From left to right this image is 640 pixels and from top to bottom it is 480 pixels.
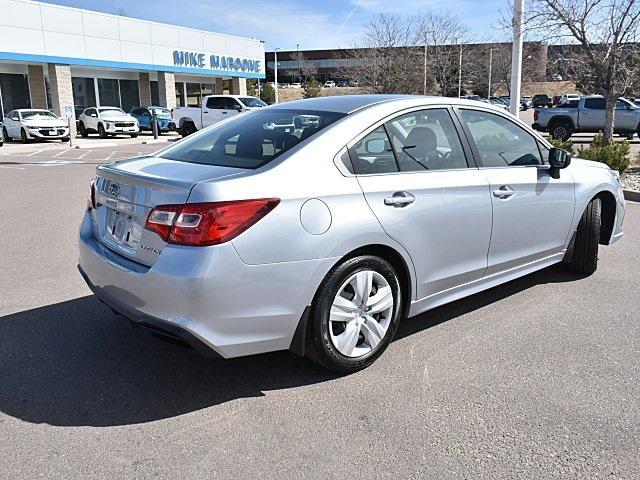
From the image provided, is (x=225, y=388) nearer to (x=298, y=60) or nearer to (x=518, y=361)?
(x=518, y=361)

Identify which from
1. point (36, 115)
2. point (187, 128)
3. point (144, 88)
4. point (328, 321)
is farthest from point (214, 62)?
point (328, 321)

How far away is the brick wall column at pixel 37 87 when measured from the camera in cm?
3072

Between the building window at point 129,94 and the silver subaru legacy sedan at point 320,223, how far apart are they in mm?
35243

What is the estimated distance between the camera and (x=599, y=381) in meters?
3.36

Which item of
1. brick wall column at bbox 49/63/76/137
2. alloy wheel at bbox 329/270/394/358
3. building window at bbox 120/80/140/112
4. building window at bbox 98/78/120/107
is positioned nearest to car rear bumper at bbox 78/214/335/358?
alloy wheel at bbox 329/270/394/358

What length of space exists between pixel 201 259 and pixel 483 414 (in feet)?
5.59

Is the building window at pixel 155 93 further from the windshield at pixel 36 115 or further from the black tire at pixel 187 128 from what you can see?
the windshield at pixel 36 115

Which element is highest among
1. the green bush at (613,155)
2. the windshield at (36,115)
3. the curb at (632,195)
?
the windshield at (36,115)

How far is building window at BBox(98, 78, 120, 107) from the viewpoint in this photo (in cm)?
3478

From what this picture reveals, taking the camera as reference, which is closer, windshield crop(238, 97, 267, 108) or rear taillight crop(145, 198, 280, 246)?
rear taillight crop(145, 198, 280, 246)

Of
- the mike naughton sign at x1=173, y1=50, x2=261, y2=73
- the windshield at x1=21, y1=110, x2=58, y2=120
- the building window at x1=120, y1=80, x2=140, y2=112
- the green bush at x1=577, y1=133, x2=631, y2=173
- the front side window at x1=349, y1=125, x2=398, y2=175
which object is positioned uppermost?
the mike naughton sign at x1=173, y1=50, x2=261, y2=73

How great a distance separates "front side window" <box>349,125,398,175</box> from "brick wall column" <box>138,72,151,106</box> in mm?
36820

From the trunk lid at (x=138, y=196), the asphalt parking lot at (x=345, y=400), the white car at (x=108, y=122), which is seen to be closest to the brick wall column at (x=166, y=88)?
the white car at (x=108, y=122)

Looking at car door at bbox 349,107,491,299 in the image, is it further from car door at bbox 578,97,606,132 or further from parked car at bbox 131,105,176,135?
parked car at bbox 131,105,176,135
